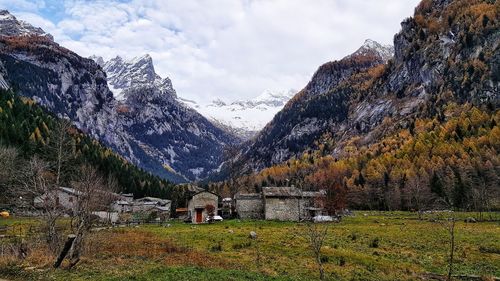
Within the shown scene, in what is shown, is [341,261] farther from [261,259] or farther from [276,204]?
[276,204]

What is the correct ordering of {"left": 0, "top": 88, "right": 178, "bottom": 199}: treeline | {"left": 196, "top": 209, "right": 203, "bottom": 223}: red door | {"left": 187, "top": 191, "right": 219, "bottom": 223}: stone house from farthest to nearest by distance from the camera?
{"left": 0, "top": 88, "right": 178, "bottom": 199}: treeline → {"left": 187, "top": 191, "right": 219, "bottom": 223}: stone house → {"left": 196, "top": 209, "right": 203, "bottom": 223}: red door

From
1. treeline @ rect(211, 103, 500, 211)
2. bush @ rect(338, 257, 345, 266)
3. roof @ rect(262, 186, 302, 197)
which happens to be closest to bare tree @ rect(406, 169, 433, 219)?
treeline @ rect(211, 103, 500, 211)

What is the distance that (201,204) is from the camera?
3666 inches

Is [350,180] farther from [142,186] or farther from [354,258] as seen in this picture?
[354,258]

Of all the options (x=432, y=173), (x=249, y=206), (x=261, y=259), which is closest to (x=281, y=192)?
(x=249, y=206)

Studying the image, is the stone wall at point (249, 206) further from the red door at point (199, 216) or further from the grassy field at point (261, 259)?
the grassy field at point (261, 259)

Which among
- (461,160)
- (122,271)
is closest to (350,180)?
(461,160)

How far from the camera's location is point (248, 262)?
1278 inches

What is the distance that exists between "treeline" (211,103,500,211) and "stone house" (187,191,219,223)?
981 inches

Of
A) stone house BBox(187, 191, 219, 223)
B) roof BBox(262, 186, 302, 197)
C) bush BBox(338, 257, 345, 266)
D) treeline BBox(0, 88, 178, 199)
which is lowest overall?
bush BBox(338, 257, 345, 266)

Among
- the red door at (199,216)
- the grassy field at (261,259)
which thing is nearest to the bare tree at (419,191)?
the red door at (199,216)

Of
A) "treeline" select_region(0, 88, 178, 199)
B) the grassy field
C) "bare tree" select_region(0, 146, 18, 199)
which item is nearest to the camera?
the grassy field

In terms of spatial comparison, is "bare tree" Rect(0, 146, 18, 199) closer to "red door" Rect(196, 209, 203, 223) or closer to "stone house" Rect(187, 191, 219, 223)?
"stone house" Rect(187, 191, 219, 223)

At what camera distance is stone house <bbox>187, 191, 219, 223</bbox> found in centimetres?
9038
